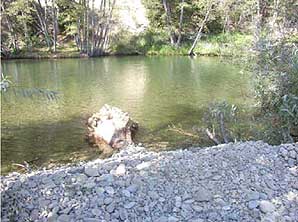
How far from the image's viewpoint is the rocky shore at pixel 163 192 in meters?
3.56

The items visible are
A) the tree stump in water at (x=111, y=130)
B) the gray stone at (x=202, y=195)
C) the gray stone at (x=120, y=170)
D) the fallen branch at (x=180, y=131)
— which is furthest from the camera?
the fallen branch at (x=180, y=131)

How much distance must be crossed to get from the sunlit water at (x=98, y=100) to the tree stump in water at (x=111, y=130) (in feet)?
0.81

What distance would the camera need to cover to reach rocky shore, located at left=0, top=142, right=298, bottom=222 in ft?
11.7

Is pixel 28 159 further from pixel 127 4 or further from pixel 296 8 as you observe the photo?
pixel 127 4

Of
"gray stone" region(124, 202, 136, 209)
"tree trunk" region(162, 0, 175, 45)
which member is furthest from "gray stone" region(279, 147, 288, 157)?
"tree trunk" region(162, 0, 175, 45)

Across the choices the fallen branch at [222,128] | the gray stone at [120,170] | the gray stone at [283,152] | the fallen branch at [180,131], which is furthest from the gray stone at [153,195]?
the fallen branch at [180,131]

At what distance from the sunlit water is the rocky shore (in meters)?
2.24

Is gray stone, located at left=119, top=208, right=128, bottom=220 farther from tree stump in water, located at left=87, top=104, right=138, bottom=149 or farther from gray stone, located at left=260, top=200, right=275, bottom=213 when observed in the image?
tree stump in water, located at left=87, top=104, right=138, bottom=149

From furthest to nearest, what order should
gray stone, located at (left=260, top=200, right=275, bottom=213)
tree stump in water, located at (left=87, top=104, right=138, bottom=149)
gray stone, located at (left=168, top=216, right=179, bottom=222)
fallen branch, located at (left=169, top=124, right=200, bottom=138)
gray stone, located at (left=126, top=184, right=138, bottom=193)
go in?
1. fallen branch, located at (left=169, top=124, right=200, bottom=138)
2. tree stump in water, located at (left=87, top=104, right=138, bottom=149)
3. gray stone, located at (left=126, top=184, right=138, bottom=193)
4. gray stone, located at (left=260, top=200, right=275, bottom=213)
5. gray stone, located at (left=168, top=216, right=179, bottom=222)

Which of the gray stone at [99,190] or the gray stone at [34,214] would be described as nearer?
the gray stone at [34,214]

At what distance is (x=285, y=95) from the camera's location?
6750 millimetres

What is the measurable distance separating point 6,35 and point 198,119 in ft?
61.0

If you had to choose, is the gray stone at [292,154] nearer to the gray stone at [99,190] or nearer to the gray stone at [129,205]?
the gray stone at [129,205]

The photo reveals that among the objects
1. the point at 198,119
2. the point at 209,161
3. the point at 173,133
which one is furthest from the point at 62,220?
the point at 198,119
